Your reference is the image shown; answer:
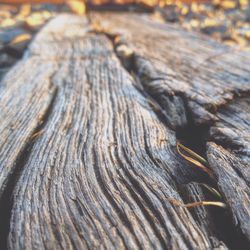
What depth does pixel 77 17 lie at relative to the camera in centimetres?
412

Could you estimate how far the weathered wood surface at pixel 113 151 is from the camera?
3.48ft

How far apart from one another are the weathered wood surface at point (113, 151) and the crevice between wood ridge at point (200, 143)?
0.4 inches

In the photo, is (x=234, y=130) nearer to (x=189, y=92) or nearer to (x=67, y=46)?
(x=189, y=92)

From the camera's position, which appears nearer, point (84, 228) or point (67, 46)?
point (84, 228)

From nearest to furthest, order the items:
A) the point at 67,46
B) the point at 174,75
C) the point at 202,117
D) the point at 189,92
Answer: the point at 202,117
the point at 189,92
the point at 174,75
the point at 67,46

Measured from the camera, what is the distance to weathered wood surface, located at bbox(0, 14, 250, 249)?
41.8 inches

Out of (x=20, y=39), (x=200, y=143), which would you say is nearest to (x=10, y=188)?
(x=200, y=143)

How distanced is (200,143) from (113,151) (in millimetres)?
386

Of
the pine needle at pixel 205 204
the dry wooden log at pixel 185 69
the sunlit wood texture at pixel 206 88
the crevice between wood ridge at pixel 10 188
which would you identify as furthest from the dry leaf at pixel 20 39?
the pine needle at pixel 205 204

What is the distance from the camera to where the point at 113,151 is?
1.44 m

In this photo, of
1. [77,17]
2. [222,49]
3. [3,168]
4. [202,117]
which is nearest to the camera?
[3,168]

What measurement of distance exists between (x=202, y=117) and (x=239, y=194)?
53cm

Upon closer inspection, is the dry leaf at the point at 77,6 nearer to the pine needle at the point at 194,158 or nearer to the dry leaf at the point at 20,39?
the dry leaf at the point at 20,39

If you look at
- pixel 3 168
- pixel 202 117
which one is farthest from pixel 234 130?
pixel 3 168
